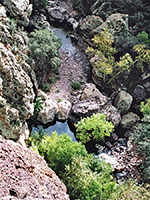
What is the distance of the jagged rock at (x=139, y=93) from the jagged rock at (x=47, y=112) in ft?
→ 33.0

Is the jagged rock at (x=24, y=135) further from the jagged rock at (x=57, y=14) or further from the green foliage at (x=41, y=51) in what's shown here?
the jagged rock at (x=57, y=14)

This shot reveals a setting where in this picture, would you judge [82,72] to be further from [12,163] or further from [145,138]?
[12,163]

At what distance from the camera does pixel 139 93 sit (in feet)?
71.6

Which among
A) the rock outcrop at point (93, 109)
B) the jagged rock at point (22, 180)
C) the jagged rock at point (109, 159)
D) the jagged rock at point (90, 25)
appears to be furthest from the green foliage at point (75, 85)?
the jagged rock at point (22, 180)

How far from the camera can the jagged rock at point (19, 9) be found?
54.8 ft

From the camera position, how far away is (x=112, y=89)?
22.9 meters

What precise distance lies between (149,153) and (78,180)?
7.94m

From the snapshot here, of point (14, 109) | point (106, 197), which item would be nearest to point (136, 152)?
point (106, 197)

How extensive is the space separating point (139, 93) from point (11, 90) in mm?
15308

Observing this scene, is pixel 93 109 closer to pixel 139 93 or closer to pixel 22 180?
pixel 139 93

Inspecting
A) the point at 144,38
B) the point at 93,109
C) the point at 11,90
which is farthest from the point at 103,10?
the point at 11,90

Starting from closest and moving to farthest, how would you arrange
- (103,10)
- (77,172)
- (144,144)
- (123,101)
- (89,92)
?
(77,172), (144,144), (123,101), (89,92), (103,10)

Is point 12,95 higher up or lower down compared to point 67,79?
lower down

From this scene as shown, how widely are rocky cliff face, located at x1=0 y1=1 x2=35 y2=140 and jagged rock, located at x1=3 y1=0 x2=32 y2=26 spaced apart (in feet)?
10.7
